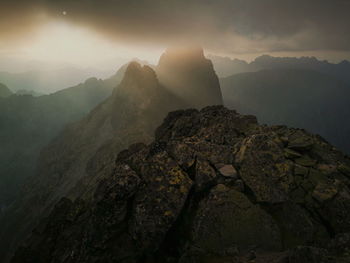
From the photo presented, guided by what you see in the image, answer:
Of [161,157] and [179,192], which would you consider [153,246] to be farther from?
[161,157]

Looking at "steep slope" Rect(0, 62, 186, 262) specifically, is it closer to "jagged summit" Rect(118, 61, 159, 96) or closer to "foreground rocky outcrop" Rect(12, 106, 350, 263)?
"jagged summit" Rect(118, 61, 159, 96)

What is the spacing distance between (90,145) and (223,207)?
10551 centimetres

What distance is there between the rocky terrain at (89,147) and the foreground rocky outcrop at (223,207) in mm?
55376

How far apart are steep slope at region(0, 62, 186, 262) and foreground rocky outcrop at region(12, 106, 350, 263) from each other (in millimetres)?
58631

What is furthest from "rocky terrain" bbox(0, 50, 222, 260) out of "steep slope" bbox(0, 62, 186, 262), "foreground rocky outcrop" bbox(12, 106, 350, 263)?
"foreground rocky outcrop" bbox(12, 106, 350, 263)

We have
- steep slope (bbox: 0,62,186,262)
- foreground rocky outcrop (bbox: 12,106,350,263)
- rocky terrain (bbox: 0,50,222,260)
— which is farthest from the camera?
steep slope (bbox: 0,62,186,262)

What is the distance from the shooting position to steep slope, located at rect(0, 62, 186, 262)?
78.7 m

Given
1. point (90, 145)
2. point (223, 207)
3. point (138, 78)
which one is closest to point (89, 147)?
point (90, 145)

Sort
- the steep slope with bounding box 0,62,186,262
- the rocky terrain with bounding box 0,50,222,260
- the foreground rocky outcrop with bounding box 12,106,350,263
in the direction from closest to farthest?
the foreground rocky outcrop with bounding box 12,106,350,263 → the rocky terrain with bounding box 0,50,222,260 → the steep slope with bounding box 0,62,186,262

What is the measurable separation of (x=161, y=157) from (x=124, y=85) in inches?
4787

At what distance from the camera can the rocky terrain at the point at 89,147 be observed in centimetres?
7681

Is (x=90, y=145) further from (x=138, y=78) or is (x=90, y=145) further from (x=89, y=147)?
(x=138, y=78)

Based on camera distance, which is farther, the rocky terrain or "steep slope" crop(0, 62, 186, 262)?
"steep slope" crop(0, 62, 186, 262)

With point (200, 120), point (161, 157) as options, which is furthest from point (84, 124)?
point (161, 157)
